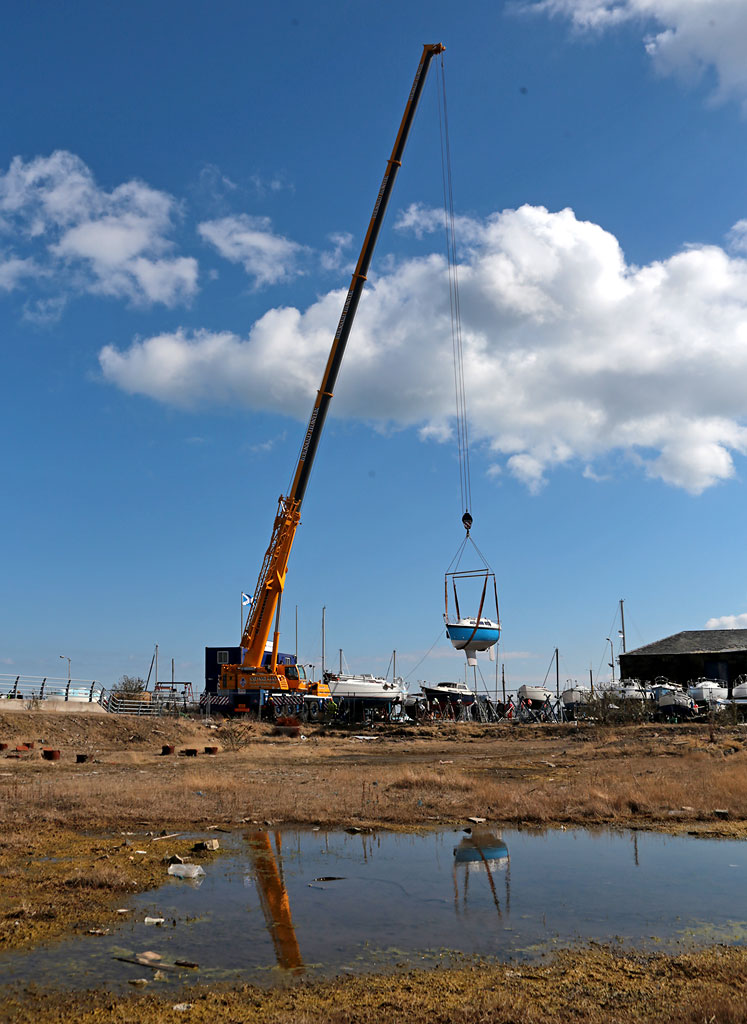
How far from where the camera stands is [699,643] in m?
66.1

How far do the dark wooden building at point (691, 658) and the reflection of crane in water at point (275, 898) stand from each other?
56313 mm

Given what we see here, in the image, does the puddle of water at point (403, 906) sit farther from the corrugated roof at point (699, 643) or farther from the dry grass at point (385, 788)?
the corrugated roof at point (699, 643)

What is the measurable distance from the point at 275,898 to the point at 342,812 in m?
5.81

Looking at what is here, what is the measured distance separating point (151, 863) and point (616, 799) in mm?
9083

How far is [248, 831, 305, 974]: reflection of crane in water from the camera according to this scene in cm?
731

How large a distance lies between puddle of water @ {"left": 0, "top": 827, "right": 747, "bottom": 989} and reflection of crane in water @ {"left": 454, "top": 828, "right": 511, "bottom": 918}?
0.10 ft

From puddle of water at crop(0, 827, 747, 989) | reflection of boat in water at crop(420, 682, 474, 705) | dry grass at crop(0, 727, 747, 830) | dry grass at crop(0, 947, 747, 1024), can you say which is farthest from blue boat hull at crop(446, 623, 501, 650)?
reflection of boat in water at crop(420, 682, 474, 705)

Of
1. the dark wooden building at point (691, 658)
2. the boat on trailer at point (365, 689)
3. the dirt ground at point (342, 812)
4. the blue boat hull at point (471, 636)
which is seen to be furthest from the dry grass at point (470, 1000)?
the dark wooden building at point (691, 658)

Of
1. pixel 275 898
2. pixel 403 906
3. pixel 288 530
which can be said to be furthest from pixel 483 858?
pixel 288 530

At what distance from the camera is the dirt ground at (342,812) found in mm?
6102

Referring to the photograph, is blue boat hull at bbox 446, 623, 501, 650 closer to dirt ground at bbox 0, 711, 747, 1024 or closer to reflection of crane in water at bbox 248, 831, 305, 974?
dirt ground at bbox 0, 711, 747, 1024

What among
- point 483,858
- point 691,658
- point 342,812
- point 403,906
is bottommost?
point 403,906

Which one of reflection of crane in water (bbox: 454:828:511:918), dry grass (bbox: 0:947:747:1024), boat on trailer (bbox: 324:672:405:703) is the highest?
boat on trailer (bbox: 324:672:405:703)

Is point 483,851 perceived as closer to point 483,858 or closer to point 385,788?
point 483,858
